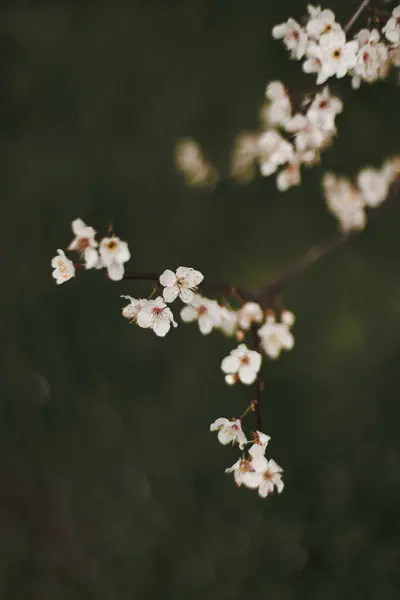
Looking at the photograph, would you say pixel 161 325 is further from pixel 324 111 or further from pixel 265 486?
pixel 324 111

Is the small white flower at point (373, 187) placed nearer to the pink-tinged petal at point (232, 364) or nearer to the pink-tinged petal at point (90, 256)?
the pink-tinged petal at point (232, 364)

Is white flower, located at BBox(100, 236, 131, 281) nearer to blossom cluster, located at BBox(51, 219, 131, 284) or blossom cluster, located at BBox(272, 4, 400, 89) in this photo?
blossom cluster, located at BBox(51, 219, 131, 284)

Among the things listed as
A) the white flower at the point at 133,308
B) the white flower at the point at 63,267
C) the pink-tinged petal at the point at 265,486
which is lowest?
the pink-tinged petal at the point at 265,486

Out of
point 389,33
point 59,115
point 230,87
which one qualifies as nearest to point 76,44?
point 59,115

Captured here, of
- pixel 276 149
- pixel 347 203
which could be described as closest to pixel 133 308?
pixel 276 149

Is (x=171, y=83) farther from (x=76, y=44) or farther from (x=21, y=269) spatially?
(x=21, y=269)

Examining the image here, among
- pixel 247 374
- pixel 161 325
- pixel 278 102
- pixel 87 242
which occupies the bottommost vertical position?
pixel 247 374

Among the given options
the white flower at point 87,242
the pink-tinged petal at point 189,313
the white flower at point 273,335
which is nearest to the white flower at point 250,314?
the white flower at point 273,335
